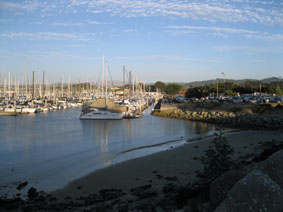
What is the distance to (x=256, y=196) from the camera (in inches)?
151

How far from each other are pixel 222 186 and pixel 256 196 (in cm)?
157

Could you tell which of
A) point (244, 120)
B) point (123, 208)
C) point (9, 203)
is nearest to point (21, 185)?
point (9, 203)

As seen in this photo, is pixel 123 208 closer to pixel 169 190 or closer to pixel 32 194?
pixel 169 190

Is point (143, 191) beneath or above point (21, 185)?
above

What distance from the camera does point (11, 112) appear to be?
5606 cm

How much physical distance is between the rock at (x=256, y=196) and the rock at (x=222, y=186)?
1.28m

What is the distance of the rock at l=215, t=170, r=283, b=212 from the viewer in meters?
3.80

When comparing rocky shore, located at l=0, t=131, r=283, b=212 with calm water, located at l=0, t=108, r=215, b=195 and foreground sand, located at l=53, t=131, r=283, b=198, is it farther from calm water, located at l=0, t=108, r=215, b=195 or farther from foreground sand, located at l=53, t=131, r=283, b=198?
calm water, located at l=0, t=108, r=215, b=195

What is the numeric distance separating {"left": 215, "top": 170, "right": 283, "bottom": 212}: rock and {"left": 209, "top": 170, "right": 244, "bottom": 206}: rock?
1283 mm

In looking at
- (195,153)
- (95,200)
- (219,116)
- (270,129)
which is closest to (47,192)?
(95,200)

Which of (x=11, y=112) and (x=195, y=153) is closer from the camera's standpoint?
(x=195, y=153)

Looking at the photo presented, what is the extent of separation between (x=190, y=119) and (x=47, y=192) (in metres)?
37.3

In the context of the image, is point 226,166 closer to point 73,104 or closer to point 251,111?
point 251,111

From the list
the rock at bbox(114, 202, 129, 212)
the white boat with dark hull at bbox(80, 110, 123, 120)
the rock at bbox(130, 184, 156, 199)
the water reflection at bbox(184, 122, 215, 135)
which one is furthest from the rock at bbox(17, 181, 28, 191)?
the white boat with dark hull at bbox(80, 110, 123, 120)
